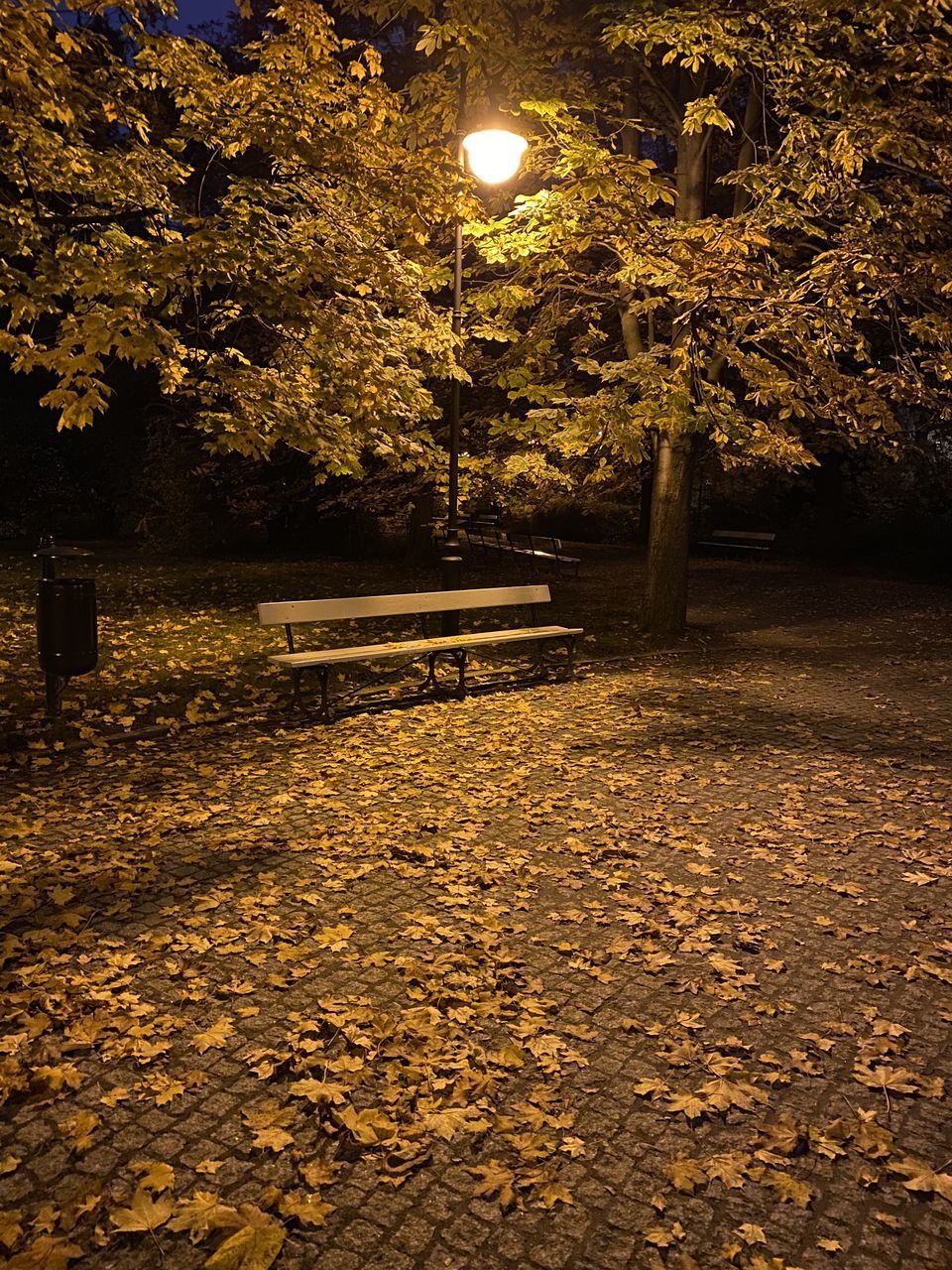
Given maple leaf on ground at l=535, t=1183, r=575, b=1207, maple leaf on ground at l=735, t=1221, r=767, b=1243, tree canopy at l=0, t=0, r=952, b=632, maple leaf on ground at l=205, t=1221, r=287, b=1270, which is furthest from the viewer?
tree canopy at l=0, t=0, r=952, b=632

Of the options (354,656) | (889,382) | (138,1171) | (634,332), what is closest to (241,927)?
(138,1171)

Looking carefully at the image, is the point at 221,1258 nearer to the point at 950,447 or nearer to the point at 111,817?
the point at 111,817

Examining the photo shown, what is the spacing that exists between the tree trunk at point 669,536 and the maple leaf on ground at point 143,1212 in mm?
10796

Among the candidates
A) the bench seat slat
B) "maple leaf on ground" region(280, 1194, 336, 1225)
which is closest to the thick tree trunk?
the bench seat slat

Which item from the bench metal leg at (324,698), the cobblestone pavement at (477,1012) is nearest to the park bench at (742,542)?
the cobblestone pavement at (477,1012)

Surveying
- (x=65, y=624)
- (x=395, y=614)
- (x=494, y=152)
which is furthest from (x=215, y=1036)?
(x=494, y=152)

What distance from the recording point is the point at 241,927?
4.50m

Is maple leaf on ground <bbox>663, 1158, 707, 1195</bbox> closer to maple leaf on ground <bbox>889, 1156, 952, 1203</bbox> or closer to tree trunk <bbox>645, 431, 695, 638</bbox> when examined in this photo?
maple leaf on ground <bbox>889, 1156, 952, 1203</bbox>

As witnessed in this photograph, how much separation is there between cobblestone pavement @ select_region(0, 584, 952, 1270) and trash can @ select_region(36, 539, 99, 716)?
2.94 ft

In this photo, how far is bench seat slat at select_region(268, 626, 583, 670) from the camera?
8297 mm

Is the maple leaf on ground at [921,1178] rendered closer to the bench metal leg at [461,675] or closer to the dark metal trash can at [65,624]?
the dark metal trash can at [65,624]

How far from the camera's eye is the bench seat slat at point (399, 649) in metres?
8.30

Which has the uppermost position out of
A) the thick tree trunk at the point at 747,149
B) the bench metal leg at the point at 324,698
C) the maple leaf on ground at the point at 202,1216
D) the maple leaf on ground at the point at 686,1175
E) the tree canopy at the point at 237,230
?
the thick tree trunk at the point at 747,149

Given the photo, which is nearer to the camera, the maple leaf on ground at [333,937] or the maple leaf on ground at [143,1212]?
the maple leaf on ground at [143,1212]
